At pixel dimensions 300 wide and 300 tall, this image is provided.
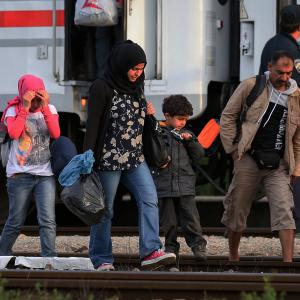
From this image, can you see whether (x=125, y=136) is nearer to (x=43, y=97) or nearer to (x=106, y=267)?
(x=43, y=97)

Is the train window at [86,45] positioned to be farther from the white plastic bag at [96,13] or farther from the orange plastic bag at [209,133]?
the orange plastic bag at [209,133]

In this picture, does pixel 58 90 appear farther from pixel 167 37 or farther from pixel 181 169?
pixel 181 169

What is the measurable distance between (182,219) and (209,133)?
8.48 feet

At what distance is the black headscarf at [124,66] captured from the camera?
7488mm

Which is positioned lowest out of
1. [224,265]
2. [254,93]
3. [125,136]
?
[224,265]

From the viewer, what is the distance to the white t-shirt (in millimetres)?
7949

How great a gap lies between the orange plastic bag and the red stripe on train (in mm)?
2192

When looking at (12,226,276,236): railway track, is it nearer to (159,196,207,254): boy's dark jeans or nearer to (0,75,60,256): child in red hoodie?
(159,196,207,254): boy's dark jeans

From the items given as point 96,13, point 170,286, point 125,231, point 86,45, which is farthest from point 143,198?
point 86,45

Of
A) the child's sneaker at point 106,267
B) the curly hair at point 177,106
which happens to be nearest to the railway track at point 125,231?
the curly hair at point 177,106

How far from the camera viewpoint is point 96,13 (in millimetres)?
10875

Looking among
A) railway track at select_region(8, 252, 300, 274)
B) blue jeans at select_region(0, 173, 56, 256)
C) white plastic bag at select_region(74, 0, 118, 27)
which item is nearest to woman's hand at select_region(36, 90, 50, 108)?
blue jeans at select_region(0, 173, 56, 256)

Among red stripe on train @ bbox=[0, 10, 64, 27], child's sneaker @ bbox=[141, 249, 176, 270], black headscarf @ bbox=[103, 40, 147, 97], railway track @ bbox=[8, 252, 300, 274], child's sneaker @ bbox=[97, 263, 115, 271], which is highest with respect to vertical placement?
red stripe on train @ bbox=[0, 10, 64, 27]

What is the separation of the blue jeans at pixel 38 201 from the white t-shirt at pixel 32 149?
0.06 metres
